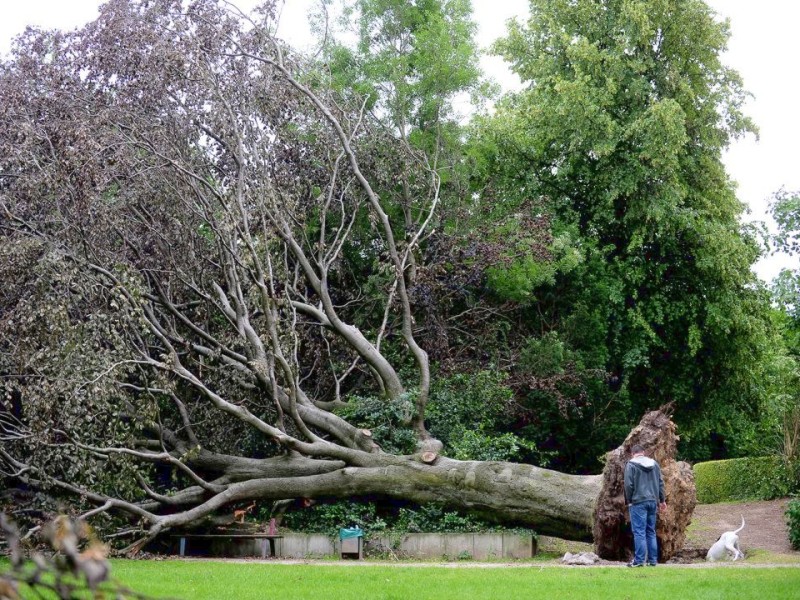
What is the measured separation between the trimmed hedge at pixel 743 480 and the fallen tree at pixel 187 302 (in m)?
9.70

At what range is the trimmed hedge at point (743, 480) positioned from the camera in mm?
22156

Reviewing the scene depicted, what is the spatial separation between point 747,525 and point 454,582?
32.4 ft

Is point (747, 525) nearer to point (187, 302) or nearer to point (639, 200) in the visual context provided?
point (639, 200)

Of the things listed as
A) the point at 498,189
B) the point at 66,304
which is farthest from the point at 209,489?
the point at 498,189

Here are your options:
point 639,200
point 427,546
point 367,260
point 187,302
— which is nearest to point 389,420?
point 427,546

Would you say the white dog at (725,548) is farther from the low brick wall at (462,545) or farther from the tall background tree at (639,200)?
the tall background tree at (639,200)

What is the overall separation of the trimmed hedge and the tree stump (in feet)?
33.9

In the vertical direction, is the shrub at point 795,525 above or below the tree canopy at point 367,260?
below

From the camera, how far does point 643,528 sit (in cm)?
1145

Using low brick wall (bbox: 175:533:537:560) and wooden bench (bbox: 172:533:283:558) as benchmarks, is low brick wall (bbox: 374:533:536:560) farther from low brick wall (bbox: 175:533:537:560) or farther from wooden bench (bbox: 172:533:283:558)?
wooden bench (bbox: 172:533:283:558)

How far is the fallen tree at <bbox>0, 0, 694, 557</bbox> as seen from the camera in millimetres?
13602

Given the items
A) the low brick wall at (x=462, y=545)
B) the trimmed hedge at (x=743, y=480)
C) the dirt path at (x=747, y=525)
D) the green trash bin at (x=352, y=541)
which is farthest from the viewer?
the trimmed hedge at (x=743, y=480)

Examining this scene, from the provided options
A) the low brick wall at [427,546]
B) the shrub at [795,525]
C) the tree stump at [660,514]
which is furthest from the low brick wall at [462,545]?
the shrub at [795,525]

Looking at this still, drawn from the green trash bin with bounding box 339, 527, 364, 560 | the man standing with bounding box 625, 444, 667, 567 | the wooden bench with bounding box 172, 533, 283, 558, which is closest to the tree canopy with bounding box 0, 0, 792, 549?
the wooden bench with bounding box 172, 533, 283, 558
